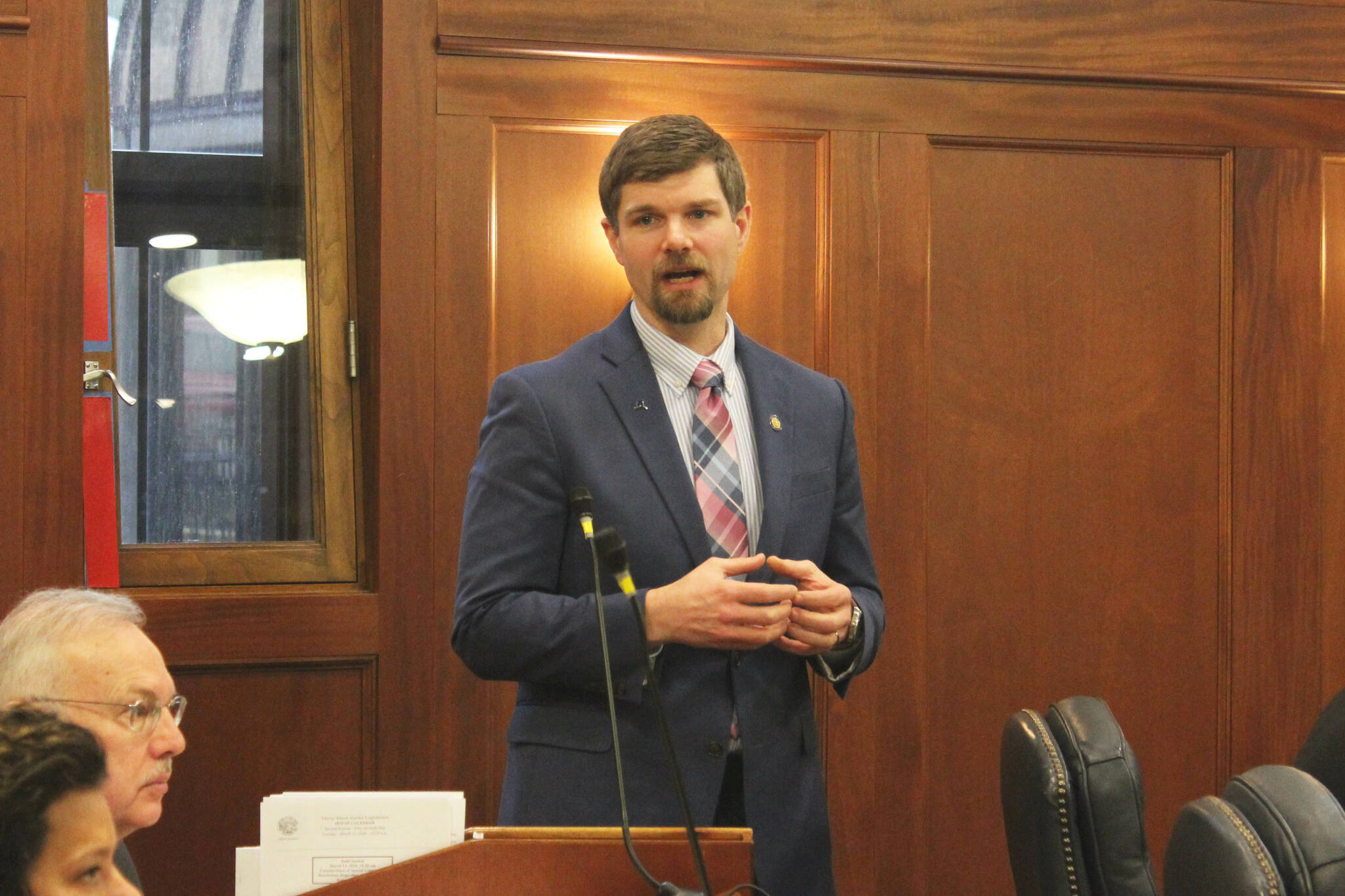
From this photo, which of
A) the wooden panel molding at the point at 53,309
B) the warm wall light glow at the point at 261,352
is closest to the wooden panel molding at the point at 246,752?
the wooden panel molding at the point at 53,309

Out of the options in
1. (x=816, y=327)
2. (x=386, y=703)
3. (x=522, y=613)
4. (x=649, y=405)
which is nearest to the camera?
(x=522, y=613)

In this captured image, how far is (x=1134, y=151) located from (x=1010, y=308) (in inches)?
19.5

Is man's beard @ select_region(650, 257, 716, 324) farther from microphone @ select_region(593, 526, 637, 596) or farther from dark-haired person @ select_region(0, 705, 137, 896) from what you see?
dark-haired person @ select_region(0, 705, 137, 896)

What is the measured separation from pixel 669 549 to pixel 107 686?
78cm

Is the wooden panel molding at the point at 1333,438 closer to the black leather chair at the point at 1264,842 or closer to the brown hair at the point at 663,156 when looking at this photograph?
the brown hair at the point at 663,156

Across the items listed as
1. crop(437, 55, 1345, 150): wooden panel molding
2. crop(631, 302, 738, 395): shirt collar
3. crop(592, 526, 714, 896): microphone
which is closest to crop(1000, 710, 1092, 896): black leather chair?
crop(592, 526, 714, 896): microphone

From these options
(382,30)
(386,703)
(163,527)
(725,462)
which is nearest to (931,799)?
(386,703)

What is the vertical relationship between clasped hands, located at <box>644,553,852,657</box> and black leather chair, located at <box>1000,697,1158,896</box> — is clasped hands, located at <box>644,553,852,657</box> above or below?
above

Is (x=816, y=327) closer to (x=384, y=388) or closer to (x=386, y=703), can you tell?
(x=384, y=388)

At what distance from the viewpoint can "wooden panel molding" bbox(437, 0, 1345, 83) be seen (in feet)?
10.5

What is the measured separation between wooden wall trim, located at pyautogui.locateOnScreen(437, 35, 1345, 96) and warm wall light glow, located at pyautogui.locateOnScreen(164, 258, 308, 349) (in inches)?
25.5

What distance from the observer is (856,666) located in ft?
7.00

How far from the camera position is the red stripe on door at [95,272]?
3.02 metres

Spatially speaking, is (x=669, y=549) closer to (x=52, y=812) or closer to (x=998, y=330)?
(x=52, y=812)
